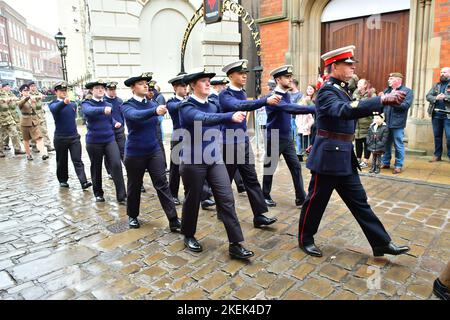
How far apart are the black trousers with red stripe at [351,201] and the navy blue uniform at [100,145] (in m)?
3.29

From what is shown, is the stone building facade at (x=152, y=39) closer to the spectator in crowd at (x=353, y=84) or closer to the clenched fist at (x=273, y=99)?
the spectator in crowd at (x=353, y=84)

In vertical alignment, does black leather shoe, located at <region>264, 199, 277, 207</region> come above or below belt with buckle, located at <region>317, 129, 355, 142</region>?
below

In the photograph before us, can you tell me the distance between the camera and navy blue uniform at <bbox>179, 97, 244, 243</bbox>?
3.66 m

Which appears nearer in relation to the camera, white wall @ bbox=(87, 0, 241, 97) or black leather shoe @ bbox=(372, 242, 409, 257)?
black leather shoe @ bbox=(372, 242, 409, 257)

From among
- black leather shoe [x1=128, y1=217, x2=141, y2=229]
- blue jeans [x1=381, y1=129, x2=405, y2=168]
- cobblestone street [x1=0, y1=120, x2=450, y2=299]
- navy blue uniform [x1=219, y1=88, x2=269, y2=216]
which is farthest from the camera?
blue jeans [x1=381, y1=129, x2=405, y2=168]

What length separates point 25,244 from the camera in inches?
168

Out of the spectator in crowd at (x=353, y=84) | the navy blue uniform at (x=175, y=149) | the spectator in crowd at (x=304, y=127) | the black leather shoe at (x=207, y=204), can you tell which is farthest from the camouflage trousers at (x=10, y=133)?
the spectator in crowd at (x=353, y=84)

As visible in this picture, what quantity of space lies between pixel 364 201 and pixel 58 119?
5568mm

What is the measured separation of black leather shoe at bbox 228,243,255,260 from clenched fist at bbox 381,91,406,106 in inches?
74.7

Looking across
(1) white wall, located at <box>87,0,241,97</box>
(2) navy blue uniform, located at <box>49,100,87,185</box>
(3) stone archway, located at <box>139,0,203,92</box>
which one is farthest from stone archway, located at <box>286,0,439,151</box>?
(3) stone archway, located at <box>139,0,203,92</box>

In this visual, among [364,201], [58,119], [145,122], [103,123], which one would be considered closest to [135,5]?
[58,119]

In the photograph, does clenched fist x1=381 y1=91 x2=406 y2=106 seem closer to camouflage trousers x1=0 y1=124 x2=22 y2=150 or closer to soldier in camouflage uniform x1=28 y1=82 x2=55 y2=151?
soldier in camouflage uniform x1=28 y1=82 x2=55 y2=151

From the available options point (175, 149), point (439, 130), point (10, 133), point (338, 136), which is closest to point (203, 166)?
point (338, 136)
